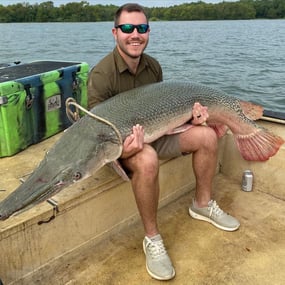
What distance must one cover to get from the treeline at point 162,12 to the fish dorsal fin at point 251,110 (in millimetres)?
46807

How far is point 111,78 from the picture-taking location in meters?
A: 2.62

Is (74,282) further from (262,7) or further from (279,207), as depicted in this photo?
(262,7)

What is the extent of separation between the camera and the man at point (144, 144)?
2.27m

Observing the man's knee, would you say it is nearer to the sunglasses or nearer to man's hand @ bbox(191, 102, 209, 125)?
man's hand @ bbox(191, 102, 209, 125)

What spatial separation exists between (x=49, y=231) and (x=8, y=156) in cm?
100

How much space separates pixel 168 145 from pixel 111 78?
62cm

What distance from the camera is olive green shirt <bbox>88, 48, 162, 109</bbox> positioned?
256 cm

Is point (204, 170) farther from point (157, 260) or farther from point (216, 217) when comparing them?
point (157, 260)

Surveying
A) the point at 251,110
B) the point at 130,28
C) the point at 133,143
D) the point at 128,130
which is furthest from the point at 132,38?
the point at 251,110

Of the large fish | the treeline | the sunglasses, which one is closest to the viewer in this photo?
the large fish

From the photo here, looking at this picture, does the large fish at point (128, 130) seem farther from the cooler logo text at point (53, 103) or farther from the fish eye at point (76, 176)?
the cooler logo text at point (53, 103)

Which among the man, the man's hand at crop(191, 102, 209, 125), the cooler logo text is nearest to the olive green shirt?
the man

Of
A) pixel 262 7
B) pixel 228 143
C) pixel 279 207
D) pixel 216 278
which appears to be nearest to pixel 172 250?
pixel 216 278

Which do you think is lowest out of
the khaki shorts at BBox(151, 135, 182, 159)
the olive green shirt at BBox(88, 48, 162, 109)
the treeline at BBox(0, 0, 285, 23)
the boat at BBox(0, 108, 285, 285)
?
the treeline at BBox(0, 0, 285, 23)
